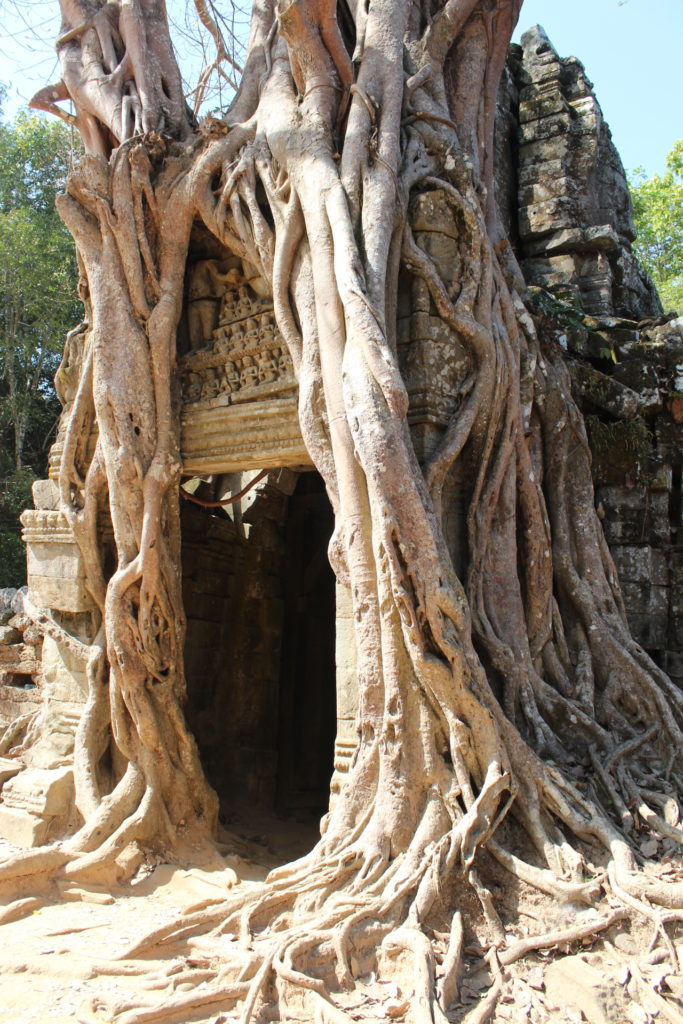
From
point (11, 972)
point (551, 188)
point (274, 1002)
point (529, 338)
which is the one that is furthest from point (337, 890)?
point (551, 188)

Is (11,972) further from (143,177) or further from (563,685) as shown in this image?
(143,177)

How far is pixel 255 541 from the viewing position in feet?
21.0

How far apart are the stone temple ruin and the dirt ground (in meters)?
0.88

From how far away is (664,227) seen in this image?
14250 mm

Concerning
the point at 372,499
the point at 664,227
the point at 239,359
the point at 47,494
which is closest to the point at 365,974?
the point at 372,499

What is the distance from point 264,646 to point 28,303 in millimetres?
7242

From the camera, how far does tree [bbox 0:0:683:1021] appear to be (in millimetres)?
3089

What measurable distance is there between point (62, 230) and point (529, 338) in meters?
9.30

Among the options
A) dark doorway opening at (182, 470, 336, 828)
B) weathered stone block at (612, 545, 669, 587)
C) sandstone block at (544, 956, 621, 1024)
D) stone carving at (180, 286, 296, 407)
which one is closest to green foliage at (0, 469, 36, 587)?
dark doorway opening at (182, 470, 336, 828)

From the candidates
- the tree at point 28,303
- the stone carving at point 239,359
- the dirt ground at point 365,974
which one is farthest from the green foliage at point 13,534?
the dirt ground at point 365,974

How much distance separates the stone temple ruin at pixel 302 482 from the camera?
4.40 meters

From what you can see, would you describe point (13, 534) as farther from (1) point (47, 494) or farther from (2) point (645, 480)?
(2) point (645, 480)

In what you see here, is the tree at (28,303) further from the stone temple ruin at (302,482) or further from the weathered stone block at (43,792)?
the weathered stone block at (43,792)

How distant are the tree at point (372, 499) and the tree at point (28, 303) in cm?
590
